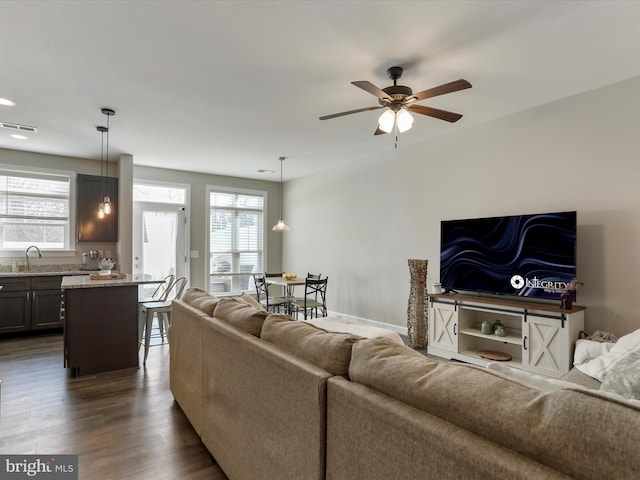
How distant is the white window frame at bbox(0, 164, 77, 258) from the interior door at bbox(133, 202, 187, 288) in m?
0.93

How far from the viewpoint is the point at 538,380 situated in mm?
1116

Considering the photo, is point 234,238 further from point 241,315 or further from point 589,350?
point 589,350

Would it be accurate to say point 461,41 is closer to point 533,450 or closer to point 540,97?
point 540,97

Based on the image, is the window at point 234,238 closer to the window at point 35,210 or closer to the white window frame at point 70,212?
the white window frame at point 70,212

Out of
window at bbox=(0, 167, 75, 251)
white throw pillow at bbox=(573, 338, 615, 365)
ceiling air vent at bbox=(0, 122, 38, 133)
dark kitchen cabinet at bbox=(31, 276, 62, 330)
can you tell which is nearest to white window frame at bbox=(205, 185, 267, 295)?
window at bbox=(0, 167, 75, 251)

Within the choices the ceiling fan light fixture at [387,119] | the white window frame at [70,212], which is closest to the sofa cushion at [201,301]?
the ceiling fan light fixture at [387,119]

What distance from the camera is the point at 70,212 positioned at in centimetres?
597

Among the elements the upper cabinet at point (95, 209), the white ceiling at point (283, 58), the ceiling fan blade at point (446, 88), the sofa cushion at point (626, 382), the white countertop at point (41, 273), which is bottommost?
the sofa cushion at point (626, 382)

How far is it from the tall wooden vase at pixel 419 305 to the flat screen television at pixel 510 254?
30cm

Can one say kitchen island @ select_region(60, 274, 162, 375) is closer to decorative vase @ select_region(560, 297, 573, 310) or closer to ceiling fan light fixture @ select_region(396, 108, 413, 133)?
ceiling fan light fixture @ select_region(396, 108, 413, 133)

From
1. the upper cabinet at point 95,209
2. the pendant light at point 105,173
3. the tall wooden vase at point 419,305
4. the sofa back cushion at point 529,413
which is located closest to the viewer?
the sofa back cushion at point 529,413

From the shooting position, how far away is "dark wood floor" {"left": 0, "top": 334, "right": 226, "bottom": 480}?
2.15m

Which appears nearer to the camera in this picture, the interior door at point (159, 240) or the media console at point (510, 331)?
the media console at point (510, 331)

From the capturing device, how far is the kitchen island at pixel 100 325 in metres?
3.59
